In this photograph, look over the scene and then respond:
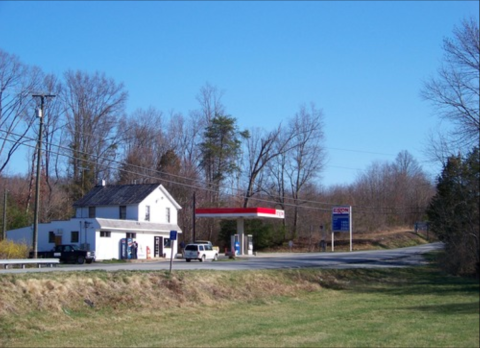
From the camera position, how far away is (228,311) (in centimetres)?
2447

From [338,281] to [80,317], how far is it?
58.6 feet

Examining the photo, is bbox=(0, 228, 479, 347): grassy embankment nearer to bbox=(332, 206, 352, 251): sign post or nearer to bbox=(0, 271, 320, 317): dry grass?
bbox=(0, 271, 320, 317): dry grass

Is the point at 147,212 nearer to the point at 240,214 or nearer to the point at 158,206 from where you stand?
the point at 158,206

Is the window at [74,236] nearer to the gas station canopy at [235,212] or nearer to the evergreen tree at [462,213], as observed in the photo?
the gas station canopy at [235,212]

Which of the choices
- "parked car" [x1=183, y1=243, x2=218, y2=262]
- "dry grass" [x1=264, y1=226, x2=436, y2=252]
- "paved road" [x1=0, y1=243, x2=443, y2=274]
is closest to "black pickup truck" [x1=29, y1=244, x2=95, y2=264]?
"paved road" [x1=0, y1=243, x2=443, y2=274]

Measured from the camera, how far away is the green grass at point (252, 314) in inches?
357

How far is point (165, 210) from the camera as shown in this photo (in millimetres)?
67125

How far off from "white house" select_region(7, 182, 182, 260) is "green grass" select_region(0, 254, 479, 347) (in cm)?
2648

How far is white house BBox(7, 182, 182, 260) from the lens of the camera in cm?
5566

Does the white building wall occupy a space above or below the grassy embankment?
above

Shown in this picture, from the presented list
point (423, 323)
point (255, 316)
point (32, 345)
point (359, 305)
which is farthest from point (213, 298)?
point (423, 323)

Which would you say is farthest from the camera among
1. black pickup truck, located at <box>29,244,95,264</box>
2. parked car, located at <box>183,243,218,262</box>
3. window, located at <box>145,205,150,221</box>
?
window, located at <box>145,205,150,221</box>

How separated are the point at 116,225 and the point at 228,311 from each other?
34622mm

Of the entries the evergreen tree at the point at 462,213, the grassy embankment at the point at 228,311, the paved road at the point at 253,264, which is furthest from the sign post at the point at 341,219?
the evergreen tree at the point at 462,213
